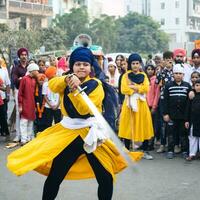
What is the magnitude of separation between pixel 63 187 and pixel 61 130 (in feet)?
5.84

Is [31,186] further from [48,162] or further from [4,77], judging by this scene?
[4,77]

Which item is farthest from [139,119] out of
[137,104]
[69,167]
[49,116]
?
[69,167]

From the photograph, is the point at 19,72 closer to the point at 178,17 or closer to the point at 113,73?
the point at 113,73

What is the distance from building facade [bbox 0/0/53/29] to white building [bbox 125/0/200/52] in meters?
48.2

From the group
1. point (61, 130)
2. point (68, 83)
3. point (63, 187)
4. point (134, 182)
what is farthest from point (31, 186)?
point (68, 83)

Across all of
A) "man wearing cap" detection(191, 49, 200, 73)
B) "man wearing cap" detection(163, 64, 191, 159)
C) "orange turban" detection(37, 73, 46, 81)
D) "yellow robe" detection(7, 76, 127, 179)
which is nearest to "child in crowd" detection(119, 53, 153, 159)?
"man wearing cap" detection(163, 64, 191, 159)

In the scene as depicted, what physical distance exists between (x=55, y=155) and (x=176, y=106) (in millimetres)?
4258

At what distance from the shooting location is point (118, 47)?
69062 mm

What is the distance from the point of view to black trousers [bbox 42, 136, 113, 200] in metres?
4.60

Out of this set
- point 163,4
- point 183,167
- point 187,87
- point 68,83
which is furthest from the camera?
point 163,4

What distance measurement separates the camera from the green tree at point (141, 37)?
2717 inches

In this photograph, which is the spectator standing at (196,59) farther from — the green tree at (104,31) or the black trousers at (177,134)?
the green tree at (104,31)

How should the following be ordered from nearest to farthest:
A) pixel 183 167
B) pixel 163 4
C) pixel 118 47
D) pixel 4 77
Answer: pixel 183 167, pixel 4 77, pixel 118 47, pixel 163 4

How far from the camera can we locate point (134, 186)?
6.39 meters
